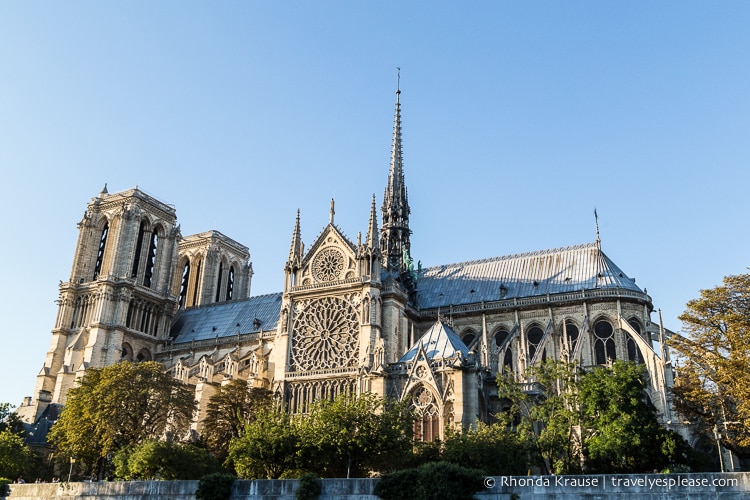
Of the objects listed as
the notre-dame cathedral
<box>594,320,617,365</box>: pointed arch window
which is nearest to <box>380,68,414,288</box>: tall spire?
the notre-dame cathedral

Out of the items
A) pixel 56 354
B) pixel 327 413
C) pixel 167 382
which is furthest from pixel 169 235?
pixel 327 413

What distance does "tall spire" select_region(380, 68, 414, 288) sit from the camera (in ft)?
219

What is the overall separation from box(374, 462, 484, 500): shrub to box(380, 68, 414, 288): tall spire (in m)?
33.9

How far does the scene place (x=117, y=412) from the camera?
46219mm

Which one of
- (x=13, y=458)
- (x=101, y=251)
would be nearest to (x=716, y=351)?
(x=13, y=458)

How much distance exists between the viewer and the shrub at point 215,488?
1283 inches

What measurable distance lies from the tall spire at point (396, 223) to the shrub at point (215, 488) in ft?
106

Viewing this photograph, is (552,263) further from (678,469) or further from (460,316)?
(678,469)

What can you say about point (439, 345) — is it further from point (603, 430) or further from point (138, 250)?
point (138, 250)

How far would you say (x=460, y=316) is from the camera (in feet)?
199

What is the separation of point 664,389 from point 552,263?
16.1 meters

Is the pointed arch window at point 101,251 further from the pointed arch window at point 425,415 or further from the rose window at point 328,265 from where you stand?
the pointed arch window at point 425,415

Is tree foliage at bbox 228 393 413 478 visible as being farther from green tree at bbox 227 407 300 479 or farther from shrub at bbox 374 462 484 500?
shrub at bbox 374 462 484 500

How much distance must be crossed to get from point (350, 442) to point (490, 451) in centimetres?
637
